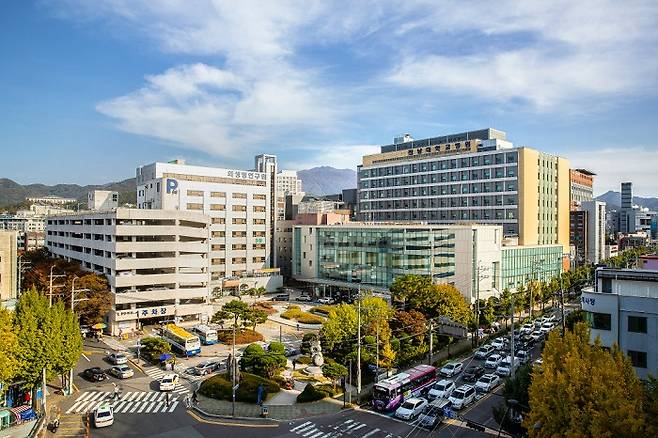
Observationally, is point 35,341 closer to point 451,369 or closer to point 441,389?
point 441,389

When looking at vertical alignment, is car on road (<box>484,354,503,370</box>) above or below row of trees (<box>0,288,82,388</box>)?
below

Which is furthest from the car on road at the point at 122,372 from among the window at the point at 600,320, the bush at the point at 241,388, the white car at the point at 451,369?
the window at the point at 600,320

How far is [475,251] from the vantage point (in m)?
68.1

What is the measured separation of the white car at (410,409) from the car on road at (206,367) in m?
19.3

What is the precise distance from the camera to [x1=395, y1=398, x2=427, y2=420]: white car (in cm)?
3278

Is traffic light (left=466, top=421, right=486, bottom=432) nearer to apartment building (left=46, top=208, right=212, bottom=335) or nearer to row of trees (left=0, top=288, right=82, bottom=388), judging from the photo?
row of trees (left=0, top=288, right=82, bottom=388)

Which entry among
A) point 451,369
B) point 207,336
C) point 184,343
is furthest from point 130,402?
point 451,369

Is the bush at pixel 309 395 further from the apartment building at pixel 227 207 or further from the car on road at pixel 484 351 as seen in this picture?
the apartment building at pixel 227 207

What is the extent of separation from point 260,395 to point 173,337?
66.2ft

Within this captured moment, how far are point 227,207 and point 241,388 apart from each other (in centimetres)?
5940

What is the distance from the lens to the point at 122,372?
42.6m

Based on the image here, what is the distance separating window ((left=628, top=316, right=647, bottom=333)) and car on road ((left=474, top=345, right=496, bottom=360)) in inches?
751

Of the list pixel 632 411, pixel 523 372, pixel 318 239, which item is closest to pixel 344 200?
pixel 318 239

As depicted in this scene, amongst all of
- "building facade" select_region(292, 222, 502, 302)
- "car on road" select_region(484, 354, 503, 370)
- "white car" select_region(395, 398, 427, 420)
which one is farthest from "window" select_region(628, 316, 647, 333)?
"building facade" select_region(292, 222, 502, 302)
